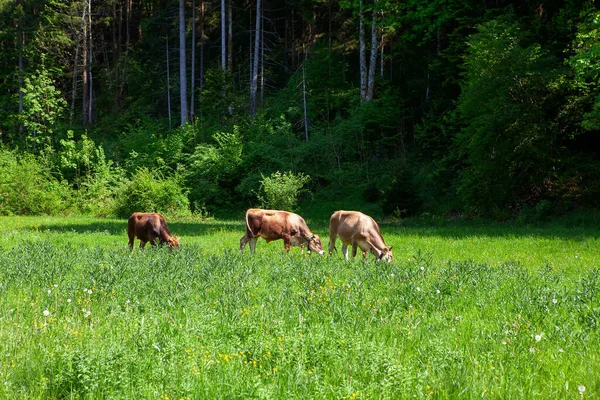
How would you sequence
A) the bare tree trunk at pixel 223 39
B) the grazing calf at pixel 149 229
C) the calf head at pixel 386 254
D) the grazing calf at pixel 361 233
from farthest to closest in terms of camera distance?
the bare tree trunk at pixel 223 39
the grazing calf at pixel 149 229
the grazing calf at pixel 361 233
the calf head at pixel 386 254

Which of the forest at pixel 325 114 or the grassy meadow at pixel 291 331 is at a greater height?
the forest at pixel 325 114

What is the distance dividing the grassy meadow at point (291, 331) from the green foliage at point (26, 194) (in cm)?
2486

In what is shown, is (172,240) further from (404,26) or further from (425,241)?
(404,26)

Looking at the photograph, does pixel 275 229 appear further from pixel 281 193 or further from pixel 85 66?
pixel 85 66

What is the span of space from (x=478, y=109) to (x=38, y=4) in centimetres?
3942

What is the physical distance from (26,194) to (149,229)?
20944 mm

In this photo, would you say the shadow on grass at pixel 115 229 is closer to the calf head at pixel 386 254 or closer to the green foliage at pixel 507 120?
the calf head at pixel 386 254

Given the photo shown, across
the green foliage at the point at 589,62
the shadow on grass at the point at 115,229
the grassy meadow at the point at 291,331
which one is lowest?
the shadow on grass at the point at 115,229

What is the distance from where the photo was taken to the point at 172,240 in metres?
15.6

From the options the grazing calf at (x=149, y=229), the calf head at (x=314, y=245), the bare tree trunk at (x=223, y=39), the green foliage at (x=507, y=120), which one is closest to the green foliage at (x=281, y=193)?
the green foliage at (x=507, y=120)

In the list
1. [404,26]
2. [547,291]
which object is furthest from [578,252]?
[404,26]

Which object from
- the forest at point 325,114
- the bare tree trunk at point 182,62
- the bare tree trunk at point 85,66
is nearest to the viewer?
the forest at point 325,114

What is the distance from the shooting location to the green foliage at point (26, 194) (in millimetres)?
32625

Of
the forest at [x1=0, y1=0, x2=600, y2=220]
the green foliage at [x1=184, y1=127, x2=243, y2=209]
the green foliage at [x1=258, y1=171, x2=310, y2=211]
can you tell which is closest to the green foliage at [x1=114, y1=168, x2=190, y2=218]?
the forest at [x1=0, y1=0, x2=600, y2=220]
